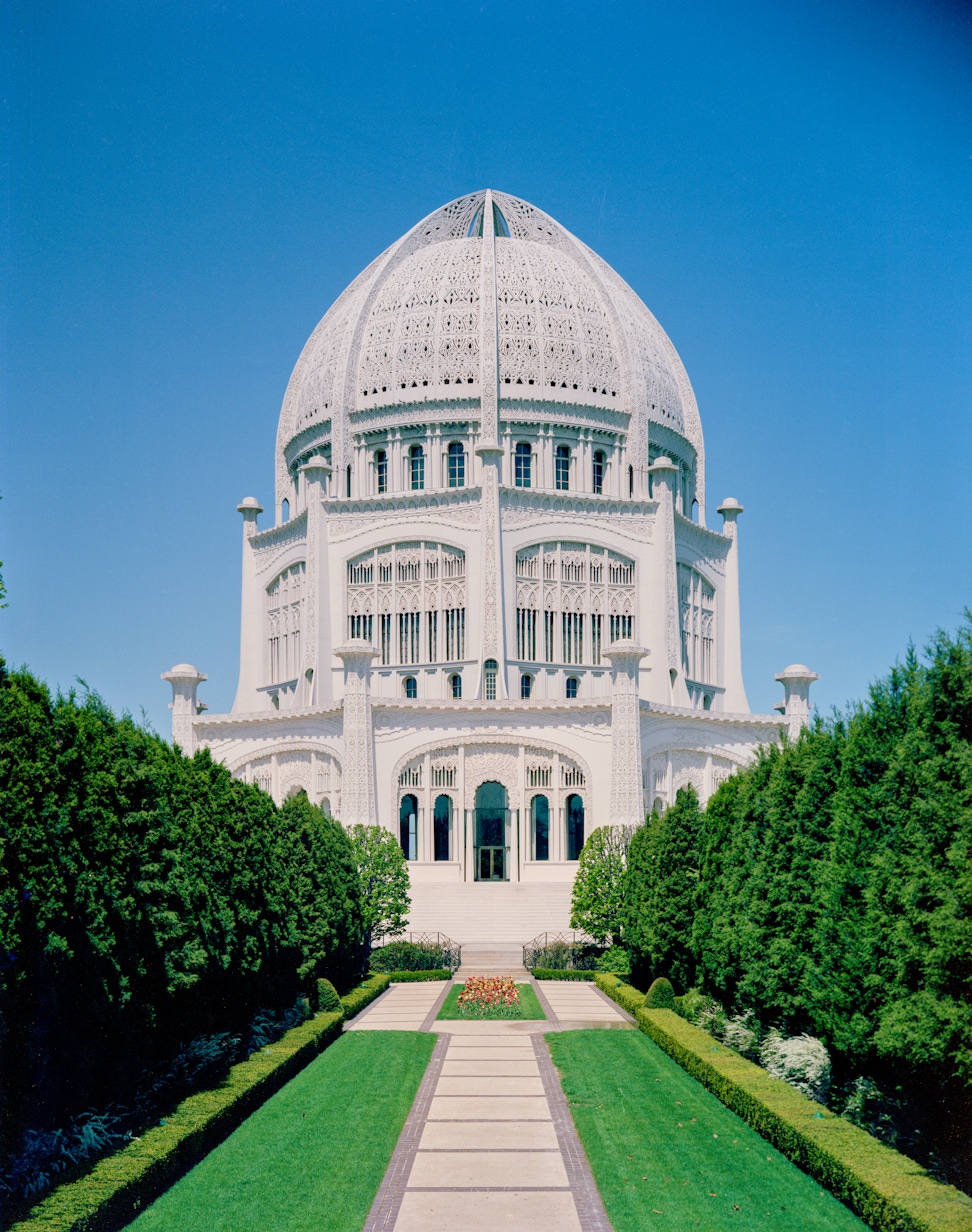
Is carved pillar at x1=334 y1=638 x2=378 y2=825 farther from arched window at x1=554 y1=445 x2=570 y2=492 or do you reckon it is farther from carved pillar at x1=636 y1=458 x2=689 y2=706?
arched window at x1=554 y1=445 x2=570 y2=492

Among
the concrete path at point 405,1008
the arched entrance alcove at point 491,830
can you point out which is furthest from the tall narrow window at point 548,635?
the concrete path at point 405,1008

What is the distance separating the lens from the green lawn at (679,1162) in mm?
13875

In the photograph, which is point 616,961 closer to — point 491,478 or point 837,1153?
point 837,1153

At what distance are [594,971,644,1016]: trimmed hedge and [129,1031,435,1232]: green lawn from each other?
8040mm

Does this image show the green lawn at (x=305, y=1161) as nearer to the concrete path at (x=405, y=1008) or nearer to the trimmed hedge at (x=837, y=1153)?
the trimmed hedge at (x=837, y=1153)

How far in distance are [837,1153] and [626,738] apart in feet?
117

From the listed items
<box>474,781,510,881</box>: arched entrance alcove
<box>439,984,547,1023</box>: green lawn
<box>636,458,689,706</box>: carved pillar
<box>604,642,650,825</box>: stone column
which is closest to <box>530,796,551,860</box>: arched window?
<box>474,781,510,881</box>: arched entrance alcove

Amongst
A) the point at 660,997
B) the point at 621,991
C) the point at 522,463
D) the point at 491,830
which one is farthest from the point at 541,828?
the point at 660,997

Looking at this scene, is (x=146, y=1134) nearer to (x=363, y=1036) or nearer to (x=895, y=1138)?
(x=895, y=1138)

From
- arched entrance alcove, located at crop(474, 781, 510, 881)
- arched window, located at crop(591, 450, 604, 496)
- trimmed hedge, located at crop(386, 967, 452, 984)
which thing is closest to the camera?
trimmed hedge, located at crop(386, 967, 452, 984)

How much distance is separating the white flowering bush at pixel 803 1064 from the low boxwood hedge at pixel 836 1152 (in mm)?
260

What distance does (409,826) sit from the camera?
5684 cm

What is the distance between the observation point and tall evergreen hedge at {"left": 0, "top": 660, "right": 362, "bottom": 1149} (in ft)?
47.6

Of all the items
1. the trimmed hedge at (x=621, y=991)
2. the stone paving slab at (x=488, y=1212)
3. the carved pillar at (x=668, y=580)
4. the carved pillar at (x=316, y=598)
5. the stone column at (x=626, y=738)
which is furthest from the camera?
the carved pillar at (x=668, y=580)
